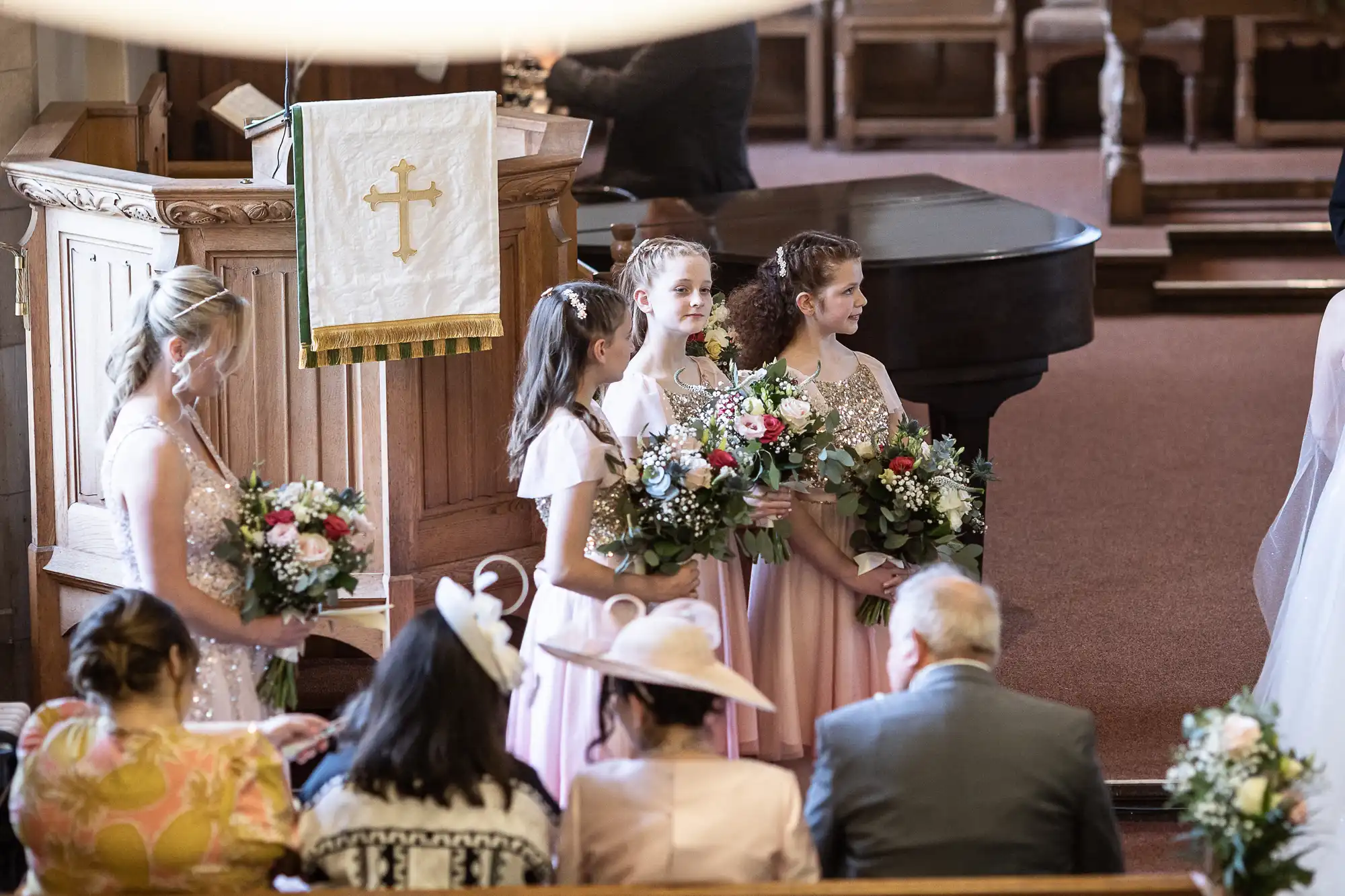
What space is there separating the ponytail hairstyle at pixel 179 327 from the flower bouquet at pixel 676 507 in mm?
773

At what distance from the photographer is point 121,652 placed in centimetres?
263

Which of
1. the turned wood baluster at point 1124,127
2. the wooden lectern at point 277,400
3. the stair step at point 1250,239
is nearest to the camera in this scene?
the wooden lectern at point 277,400

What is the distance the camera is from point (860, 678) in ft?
13.1

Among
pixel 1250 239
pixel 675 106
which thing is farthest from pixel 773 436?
pixel 1250 239

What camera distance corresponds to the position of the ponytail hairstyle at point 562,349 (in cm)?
→ 350

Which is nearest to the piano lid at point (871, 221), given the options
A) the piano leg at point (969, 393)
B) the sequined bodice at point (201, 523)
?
the piano leg at point (969, 393)

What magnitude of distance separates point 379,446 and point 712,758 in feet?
6.57

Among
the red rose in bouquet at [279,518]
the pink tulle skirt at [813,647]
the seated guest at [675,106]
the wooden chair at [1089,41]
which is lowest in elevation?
the pink tulle skirt at [813,647]

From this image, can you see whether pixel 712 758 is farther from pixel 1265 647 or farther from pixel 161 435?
pixel 1265 647

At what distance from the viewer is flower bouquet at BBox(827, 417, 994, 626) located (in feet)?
12.5

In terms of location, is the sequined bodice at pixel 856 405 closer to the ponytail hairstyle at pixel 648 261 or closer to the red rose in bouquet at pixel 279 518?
the ponytail hairstyle at pixel 648 261

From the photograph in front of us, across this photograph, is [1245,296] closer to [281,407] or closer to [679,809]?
[281,407]

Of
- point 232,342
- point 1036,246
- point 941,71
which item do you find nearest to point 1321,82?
point 941,71

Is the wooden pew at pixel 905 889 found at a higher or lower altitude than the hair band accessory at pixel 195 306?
lower
